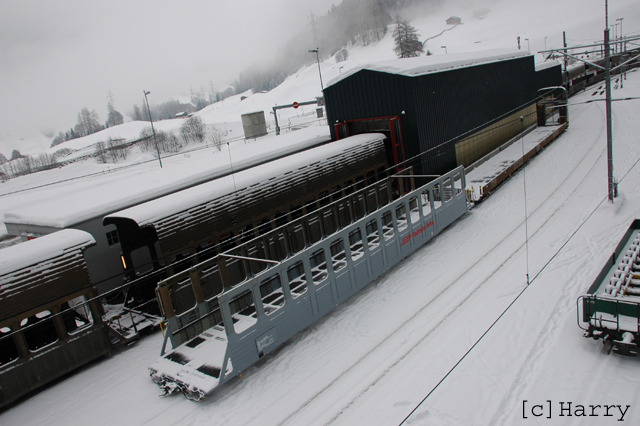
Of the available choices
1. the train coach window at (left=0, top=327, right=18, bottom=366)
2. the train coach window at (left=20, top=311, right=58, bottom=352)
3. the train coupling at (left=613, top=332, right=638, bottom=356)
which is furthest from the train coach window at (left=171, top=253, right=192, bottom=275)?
the train coupling at (left=613, top=332, right=638, bottom=356)

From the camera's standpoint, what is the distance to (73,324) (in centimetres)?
1201

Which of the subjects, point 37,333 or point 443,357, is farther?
point 37,333

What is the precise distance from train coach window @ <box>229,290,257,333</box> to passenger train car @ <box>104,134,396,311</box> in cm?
88

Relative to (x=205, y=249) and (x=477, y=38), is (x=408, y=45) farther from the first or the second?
(x=205, y=249)

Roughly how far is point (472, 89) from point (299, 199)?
51.2 feet

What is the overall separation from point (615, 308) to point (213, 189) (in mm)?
12335

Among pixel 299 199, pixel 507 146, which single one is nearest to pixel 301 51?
pixel 507 146

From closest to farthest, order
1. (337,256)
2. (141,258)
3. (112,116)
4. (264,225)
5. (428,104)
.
→ (141,258) < (337,256) < (264,225) < (428,104) < (112,116)

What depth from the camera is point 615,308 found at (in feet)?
31.3

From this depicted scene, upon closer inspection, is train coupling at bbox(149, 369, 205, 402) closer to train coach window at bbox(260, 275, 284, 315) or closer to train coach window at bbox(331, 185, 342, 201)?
train coach window at bbox(260, 275, 284, 315)

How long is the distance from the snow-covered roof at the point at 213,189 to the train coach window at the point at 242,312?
3.69 metres

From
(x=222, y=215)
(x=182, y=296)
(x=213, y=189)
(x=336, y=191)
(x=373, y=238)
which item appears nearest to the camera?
(x=182, y=296)

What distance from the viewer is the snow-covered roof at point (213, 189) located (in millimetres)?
13688

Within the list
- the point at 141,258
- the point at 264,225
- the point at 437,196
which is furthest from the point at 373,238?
the point at 141,258
